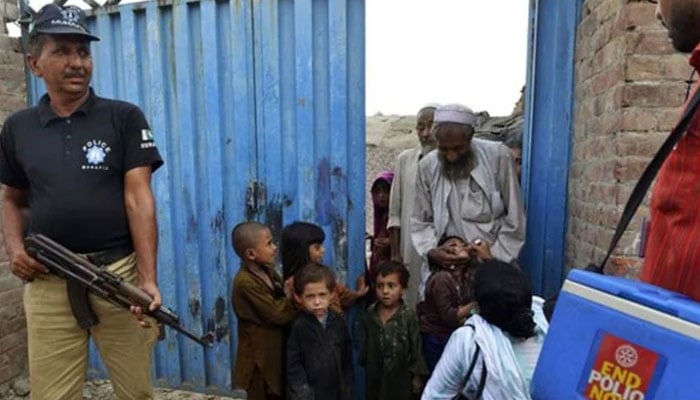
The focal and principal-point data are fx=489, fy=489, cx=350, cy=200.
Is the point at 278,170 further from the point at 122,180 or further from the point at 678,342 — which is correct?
the point at 678,342

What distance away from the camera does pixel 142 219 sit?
6.74ft

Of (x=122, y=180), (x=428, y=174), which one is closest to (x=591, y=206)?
(x=428, y=174)

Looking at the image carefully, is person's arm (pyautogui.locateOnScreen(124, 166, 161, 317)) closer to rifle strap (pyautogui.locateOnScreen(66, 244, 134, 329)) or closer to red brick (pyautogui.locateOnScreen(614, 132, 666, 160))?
rifle strap (pyautogui.locateOnScreen(66, 244, 134, 329))

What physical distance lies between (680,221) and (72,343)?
7.27 feet

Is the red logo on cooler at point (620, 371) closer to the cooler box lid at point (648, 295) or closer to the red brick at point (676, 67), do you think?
the cooler box lid at point (648, 295)

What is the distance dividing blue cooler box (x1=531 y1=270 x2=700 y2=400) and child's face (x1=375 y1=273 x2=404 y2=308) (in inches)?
59.2

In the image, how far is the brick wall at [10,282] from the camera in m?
3.17

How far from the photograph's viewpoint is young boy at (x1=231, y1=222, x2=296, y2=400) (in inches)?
92.0

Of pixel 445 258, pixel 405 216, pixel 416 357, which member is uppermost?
pixel 405 216

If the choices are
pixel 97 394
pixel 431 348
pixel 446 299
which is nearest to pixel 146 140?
pixel 446 299

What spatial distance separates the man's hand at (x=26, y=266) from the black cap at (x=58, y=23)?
2.97 ft

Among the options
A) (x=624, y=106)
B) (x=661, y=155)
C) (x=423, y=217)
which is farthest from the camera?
(x=423, y=217)

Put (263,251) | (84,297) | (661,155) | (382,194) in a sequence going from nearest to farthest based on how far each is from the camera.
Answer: (661,155) < (84,297) < (263,251) < (382,194)

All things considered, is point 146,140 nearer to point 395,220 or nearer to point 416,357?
point 395,220
